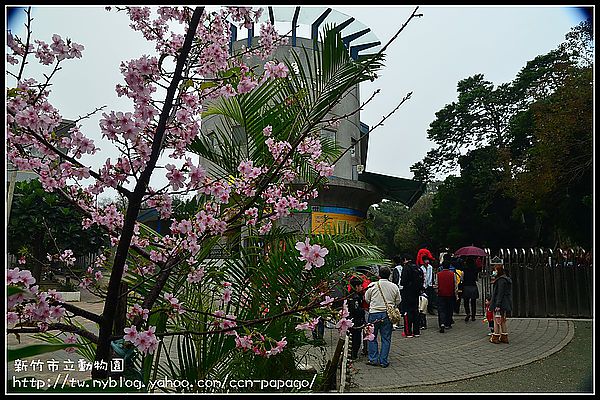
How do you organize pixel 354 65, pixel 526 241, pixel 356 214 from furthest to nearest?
pixel 526 241, pixel 356 214, pixel 354 65

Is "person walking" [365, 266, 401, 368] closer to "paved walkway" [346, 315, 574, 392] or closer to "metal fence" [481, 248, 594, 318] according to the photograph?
"paved walkway" [346, 315, 574, 392]

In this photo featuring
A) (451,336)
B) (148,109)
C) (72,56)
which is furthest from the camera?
(451,336)

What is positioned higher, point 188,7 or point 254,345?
point 188,7

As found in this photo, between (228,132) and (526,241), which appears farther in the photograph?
(526,241)

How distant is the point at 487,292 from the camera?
36.2 ft

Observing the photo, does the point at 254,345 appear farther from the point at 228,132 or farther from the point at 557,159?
the point at 557,159

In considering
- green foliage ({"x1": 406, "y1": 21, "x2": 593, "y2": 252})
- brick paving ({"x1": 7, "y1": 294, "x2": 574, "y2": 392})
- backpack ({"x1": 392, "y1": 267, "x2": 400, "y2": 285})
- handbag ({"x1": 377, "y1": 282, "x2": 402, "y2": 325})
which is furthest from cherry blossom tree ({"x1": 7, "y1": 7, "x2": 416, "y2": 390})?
green foliage ({"x1": 406, "y1": 21, "x2": 593, "y2": 252})

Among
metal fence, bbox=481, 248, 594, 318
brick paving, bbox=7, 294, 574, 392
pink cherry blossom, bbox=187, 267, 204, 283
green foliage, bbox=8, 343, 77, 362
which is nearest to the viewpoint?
green foliage, bbox=8, 343, 77, 362

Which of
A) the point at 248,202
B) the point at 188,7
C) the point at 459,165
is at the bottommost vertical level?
the point at 248,202

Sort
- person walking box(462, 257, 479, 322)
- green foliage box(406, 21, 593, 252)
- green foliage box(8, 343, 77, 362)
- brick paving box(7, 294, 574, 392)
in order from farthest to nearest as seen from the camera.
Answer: green foliage box(406, 21, 593, 252)
person walking box(462, 257, 479, 322)
brick paving box(7, 294, 574, 392)
green foliage box(8, 343, 77, 362)

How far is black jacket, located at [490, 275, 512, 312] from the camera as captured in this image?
7559 millimetres

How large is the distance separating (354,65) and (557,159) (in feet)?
33.8

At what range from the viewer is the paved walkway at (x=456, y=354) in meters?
5.66

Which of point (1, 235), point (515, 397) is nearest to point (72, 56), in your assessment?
point (1, 235)
